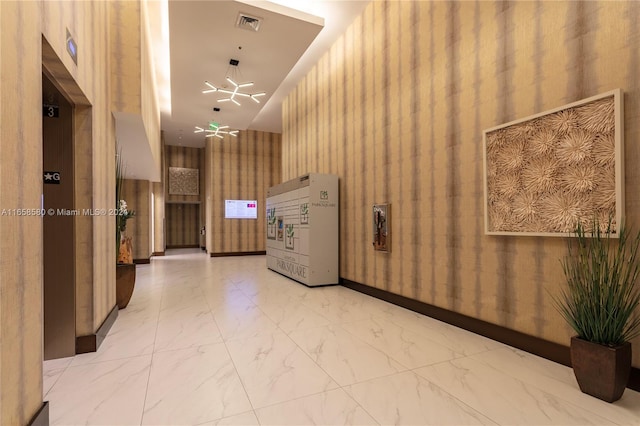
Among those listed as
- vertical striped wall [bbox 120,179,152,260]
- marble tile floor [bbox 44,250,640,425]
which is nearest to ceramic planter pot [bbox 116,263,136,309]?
marble tile floor [bbox 44,250,640,425]

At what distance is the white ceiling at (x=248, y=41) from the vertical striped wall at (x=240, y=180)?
3749mm

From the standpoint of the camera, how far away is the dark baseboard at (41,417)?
173 centimetres

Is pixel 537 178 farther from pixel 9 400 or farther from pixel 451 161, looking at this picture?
pixel 9 400

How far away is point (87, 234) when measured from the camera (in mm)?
3180

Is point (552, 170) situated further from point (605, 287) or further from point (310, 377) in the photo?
point (310, 377)

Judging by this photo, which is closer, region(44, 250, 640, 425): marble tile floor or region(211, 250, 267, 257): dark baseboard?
region(44, 250, 640, 425): marble tile floor

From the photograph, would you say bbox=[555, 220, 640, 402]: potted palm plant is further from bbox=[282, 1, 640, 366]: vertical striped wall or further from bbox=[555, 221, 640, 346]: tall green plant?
bbox=[282, 1, 640, 366]: vertical striped wall

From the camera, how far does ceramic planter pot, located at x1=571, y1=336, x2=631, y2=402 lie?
7.04ft

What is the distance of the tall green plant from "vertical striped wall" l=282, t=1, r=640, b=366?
19 cm

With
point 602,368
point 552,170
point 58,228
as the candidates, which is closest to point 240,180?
point 58,228

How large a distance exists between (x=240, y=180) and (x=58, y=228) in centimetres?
963

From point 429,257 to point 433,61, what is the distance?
2645 mm

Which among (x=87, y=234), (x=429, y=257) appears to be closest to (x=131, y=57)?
(x=87, y=234)

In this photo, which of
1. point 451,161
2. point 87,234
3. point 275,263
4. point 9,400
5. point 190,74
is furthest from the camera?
point 275,263
